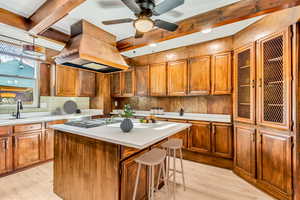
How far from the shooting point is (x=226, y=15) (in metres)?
1.94

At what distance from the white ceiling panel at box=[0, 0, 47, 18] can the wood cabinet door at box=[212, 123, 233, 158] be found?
3565 mm

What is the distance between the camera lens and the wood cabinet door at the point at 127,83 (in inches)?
177

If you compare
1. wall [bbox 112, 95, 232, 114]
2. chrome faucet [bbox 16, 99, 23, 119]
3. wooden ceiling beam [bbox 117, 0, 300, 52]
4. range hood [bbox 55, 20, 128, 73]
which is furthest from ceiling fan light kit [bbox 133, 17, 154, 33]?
chrome faucet [bbox 16, 99, 23, 119]

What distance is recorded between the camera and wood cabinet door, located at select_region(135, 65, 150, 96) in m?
4.18

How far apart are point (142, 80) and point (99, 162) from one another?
3.02 m

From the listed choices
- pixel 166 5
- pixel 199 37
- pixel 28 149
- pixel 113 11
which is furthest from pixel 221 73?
pixel 28 149

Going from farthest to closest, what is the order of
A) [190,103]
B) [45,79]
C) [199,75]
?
[190,103] → [45,79] → [199,75]

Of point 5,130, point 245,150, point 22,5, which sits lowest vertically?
point 245,150

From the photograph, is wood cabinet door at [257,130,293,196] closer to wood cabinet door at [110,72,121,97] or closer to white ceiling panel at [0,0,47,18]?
white ceiling panel at [0,0,47,18]

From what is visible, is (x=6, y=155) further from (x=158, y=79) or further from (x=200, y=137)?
(x=200, y=137)

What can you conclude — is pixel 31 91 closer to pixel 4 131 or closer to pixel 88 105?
pixel 4 131

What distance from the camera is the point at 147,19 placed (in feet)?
5.19

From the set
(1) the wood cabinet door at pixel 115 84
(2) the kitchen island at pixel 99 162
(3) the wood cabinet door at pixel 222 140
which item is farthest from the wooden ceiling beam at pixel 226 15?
(1) the wood cabinet door at pixel 115 84

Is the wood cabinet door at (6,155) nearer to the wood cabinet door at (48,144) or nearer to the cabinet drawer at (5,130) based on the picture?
→ the cabinet drawer at (5,130)
